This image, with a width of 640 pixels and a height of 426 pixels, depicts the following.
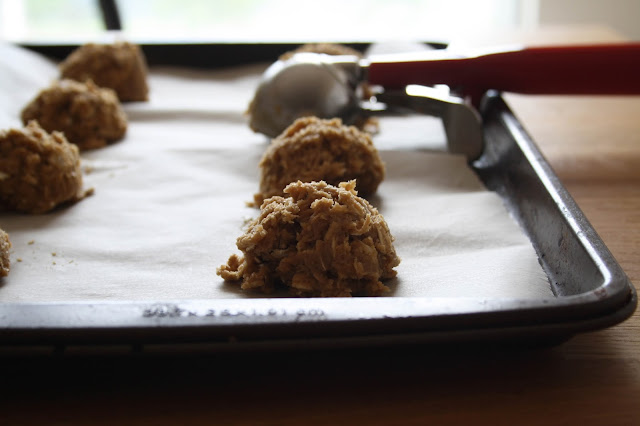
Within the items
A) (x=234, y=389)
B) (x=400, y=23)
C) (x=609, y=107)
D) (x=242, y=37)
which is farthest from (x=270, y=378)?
(x=400, y=23)

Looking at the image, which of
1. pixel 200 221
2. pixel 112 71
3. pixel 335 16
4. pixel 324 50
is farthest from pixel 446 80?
pixel 335 16

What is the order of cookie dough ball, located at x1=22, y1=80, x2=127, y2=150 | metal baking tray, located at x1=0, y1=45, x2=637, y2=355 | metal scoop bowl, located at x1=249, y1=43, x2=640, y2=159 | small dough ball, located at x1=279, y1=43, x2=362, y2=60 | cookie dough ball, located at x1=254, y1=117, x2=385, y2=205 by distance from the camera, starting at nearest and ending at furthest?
Answer: metal baking tray, located at x1=0, y1=45, x2=637, y2=355
cookie dough ball, located at x1=254, y1=117, x2=385, y2=205
metal scoop bowl, located at x1=249, y1=43, x2=640, y2=159
cookie dough ball, located at x1=22, y1=80, x2=127, y2=150
small dough ball, located at x1=279, y1=43, x2=362, y2=60

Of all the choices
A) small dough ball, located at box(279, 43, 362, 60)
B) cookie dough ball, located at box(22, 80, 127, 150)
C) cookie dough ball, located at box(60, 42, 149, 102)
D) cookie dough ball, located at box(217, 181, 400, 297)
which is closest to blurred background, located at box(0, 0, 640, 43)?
cookie dough ball, located at box(60, 42, 149, 102)

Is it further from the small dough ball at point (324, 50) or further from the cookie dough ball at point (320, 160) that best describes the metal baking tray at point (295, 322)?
the small dough ball at point (324, 50)

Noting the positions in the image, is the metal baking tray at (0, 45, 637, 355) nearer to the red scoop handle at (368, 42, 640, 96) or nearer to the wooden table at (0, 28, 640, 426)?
the wooden table at (0, 28, 640, 426)

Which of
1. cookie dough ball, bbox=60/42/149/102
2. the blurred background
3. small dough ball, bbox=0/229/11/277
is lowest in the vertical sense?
the blurred background
